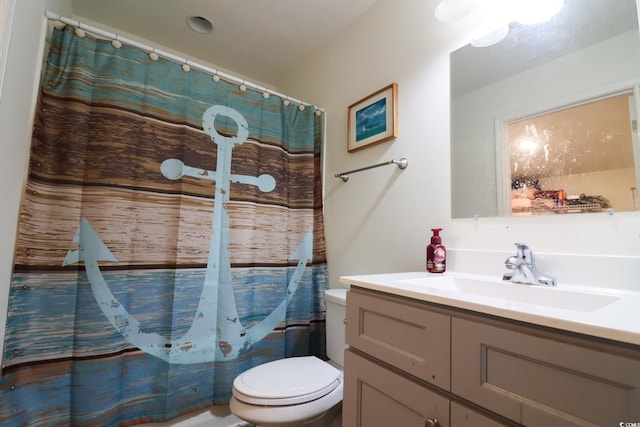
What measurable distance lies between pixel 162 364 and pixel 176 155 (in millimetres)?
982

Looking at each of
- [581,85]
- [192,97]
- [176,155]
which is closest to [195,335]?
[176,155]

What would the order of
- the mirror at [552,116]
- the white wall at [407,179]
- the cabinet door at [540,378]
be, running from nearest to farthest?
1. the cabinet door at [540,378]
2. the mirror at [552,116]
3. the white wall at [407,179]

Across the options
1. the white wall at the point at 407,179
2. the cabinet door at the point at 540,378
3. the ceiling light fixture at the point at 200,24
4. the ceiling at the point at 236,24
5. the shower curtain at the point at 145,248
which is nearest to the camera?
the cabinet door at the point at 540,378

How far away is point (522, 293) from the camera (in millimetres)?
816

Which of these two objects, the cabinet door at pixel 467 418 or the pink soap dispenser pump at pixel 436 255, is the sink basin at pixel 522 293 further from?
the cabinet door at pixel 467 418

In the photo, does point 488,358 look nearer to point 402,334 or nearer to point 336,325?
point 402,334

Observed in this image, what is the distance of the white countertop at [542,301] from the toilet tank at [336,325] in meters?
0.48

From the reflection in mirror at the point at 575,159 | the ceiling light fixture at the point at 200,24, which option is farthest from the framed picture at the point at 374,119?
the ceiling light fixture at the point at 200,24

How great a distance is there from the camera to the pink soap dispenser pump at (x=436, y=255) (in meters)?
1.09

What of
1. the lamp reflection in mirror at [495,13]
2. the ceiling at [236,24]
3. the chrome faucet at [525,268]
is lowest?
the chrome faucet at [525,268]

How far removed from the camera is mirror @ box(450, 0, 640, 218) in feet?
2.61

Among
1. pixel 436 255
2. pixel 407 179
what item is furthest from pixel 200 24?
pixel 436 255

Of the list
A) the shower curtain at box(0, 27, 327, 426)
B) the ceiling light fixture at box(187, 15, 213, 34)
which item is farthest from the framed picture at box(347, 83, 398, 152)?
the ceiling light fixture at box(187, 15, 213, 34)

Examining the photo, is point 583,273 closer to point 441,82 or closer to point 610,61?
point 610,61
